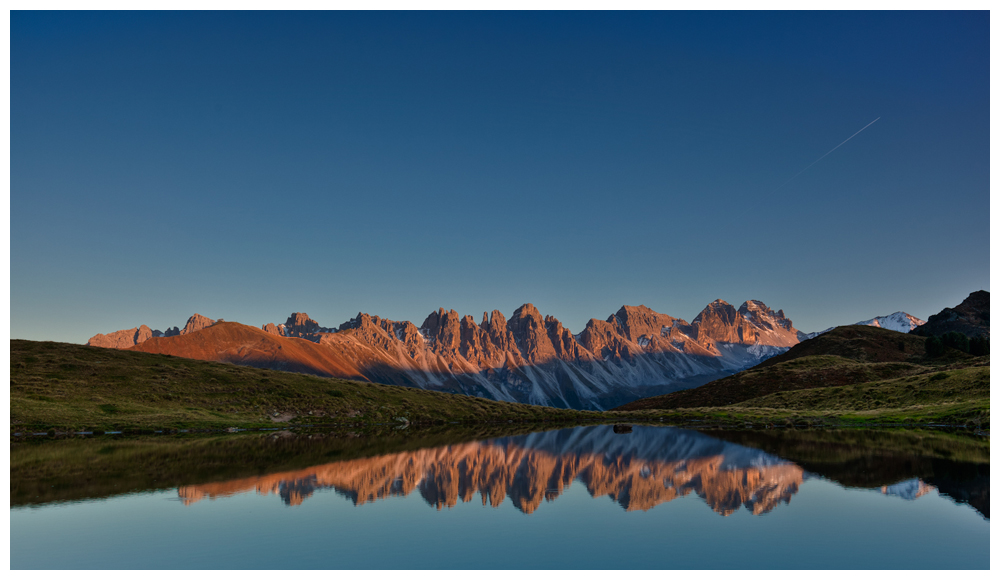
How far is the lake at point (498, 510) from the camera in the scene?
21.4 metres

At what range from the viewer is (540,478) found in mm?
40781

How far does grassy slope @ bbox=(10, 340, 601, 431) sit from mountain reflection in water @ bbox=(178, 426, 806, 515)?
172 feet

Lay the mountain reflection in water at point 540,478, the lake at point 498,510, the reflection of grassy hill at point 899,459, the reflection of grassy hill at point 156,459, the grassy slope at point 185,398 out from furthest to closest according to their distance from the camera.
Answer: the grassy slope at point 185,398 < the reflection of grassy hill at point 156,459 < the reflection of grassy hill at point 899,459 < the mountain reflection in water at point 540,478 < the lake at point 498,510

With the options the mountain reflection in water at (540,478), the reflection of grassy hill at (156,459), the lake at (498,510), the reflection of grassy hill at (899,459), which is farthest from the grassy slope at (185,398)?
the reflection of grassy hill at (899,459)

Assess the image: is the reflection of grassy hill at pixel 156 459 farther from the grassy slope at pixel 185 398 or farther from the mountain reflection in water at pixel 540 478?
the grassy slope at pixel 185 398

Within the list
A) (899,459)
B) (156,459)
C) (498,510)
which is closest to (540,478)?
(498,510)

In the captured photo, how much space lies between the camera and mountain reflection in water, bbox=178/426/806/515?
33156mm

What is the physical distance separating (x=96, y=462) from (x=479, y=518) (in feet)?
115

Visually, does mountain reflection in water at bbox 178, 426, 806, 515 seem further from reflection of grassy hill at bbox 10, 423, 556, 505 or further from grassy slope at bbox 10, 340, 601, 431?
grassy slope at bbox 10, 340, 601, 431

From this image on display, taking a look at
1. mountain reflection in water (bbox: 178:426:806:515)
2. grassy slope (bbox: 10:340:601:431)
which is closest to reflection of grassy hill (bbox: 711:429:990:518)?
mountain reflection in water (bbox: 178:426:806:515)

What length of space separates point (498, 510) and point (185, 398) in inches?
3654

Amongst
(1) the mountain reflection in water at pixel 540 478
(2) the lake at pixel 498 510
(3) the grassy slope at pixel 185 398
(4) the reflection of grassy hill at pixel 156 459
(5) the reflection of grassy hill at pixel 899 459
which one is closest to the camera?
(2) the lake at pixel 498 510

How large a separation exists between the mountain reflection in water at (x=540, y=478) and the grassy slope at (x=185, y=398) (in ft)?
172

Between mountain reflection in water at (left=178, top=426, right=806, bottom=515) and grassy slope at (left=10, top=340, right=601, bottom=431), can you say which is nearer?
mountain reflection in water at (left=178, top=426, right=806, bottom=515)
